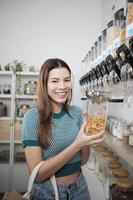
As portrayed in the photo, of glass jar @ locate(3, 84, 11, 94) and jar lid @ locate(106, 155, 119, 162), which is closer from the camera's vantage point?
jar lid @ locate(106, 155, 119, 162)

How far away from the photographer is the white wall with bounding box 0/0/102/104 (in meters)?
3.68

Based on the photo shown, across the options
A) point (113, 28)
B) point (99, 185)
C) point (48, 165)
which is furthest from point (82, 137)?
point (99, 185)

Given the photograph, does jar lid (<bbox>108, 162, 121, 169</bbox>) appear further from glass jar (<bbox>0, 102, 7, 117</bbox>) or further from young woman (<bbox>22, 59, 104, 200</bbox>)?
glass jar (<bbox>0, 102, 7, 117</bbox>)

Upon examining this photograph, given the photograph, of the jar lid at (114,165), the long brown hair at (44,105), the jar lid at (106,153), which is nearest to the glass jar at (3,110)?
the jar lid at (106,153)

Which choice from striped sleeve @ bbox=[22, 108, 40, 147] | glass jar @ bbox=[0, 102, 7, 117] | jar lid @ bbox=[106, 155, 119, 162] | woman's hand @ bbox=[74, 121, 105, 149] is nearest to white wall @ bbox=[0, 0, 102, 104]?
glass jar @ bbox=[0, 102, 7, 117]

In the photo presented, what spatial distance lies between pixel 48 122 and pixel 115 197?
45 centimetres

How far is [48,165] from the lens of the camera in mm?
1082

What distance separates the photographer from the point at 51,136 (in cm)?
117

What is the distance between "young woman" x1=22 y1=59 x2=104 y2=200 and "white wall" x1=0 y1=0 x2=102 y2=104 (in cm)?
254

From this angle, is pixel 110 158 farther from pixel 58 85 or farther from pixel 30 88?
pixel 30 88

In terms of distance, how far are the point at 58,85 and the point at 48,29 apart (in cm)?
273

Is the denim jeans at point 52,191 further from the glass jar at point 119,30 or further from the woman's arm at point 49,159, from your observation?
the glass jar at point 119,30

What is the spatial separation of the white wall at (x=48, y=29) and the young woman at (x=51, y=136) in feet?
8.33

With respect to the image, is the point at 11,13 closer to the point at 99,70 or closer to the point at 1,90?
the point at 1,90
